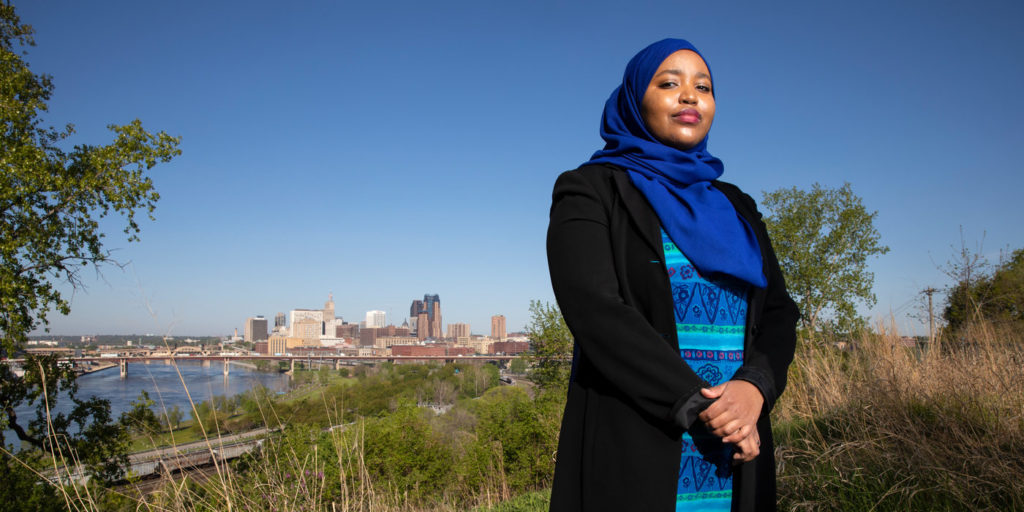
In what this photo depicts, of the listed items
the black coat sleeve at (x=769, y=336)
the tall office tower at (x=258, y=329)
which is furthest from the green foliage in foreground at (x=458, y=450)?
the tall office tower at (x=258, y=329)

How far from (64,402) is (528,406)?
9036mm

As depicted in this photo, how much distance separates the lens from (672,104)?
42.9 inches

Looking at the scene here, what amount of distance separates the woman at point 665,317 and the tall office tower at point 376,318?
158030 mm

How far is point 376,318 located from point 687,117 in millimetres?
162699

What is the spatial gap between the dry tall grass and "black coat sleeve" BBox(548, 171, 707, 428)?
5.49 ft

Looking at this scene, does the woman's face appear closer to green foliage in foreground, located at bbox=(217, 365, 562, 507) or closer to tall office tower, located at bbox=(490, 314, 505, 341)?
green foliage in foreground, located at bbox=(217, 365, 562, 507)

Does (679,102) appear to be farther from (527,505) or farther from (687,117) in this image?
(527,505)

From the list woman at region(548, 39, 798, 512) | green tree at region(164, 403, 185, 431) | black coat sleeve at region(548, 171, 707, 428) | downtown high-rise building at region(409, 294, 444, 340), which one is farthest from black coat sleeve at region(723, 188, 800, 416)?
downtown high-rise building at region(409, 294, 444, 340)

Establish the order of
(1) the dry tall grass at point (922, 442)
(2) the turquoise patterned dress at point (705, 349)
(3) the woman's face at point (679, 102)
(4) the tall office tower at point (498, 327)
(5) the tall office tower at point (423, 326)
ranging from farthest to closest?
(5) the tall office tower at point (423, 326), (4) the tall office tower at point (498, 327), (1) the dry tall grass at point (922, 442), (3) the woman's face at point (679, 102), (2) the turquoise patterned dress at point (705, 349)

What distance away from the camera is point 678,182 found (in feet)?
3.48

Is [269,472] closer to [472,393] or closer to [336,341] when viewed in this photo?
[472,393]

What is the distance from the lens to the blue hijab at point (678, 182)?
0.96 metres

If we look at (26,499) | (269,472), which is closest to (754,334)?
(269,472)

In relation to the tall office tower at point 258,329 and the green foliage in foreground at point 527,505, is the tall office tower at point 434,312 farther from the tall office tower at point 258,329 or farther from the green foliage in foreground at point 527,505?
the green foliage in foreground at point 527,505
